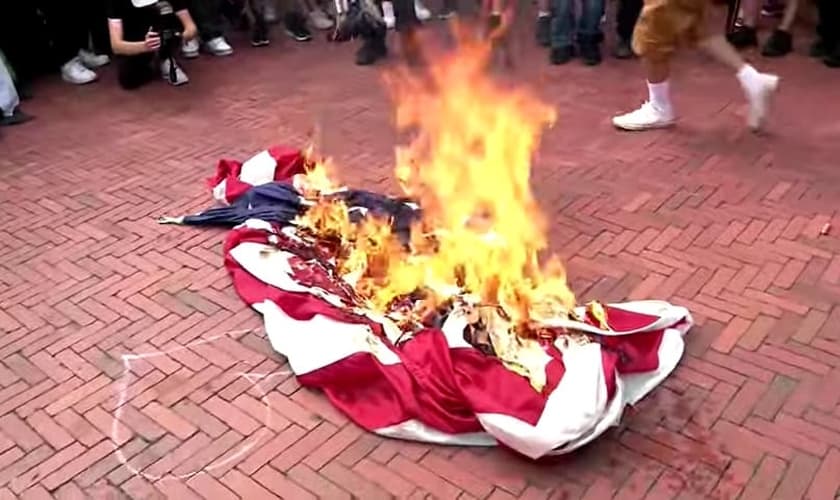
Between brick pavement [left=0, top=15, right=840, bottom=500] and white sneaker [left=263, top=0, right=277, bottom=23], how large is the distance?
1.93 m

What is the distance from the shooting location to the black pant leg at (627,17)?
20.9 ft

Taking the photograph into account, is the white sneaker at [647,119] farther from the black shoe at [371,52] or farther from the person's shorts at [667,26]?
the black shoe at [371,52]

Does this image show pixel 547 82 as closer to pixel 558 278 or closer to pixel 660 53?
pixel 660 53

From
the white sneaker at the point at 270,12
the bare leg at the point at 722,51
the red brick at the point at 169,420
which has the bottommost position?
the red brick at the point at 169,420

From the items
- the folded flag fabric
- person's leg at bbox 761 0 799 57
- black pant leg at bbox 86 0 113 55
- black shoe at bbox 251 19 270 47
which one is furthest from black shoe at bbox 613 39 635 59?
black pant leg at bbox 86 0 113 55

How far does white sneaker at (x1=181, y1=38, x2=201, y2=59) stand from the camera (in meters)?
7.01

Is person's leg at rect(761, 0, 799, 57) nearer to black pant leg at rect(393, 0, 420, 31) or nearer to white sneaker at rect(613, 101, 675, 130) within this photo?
white sneaker at rect(613, 101, 675, 130)

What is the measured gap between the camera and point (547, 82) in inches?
239

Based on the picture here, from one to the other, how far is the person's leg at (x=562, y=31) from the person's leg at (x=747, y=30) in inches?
45.4

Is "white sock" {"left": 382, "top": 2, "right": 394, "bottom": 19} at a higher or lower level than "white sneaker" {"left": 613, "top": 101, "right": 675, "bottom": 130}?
higher

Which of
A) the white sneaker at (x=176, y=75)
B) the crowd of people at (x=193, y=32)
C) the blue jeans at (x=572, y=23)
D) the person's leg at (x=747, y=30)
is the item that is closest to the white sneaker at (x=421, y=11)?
the crowd of people at (x=193, y=32)

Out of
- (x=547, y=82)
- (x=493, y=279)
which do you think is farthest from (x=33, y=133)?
(x=493, y=279)

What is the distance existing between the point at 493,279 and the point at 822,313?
1.28 metres

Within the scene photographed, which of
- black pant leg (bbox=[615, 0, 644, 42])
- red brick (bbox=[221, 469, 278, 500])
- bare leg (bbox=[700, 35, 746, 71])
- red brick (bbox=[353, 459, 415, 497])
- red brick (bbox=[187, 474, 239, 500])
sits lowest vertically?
red brick (bbox=[187, 474, 239, 500])
